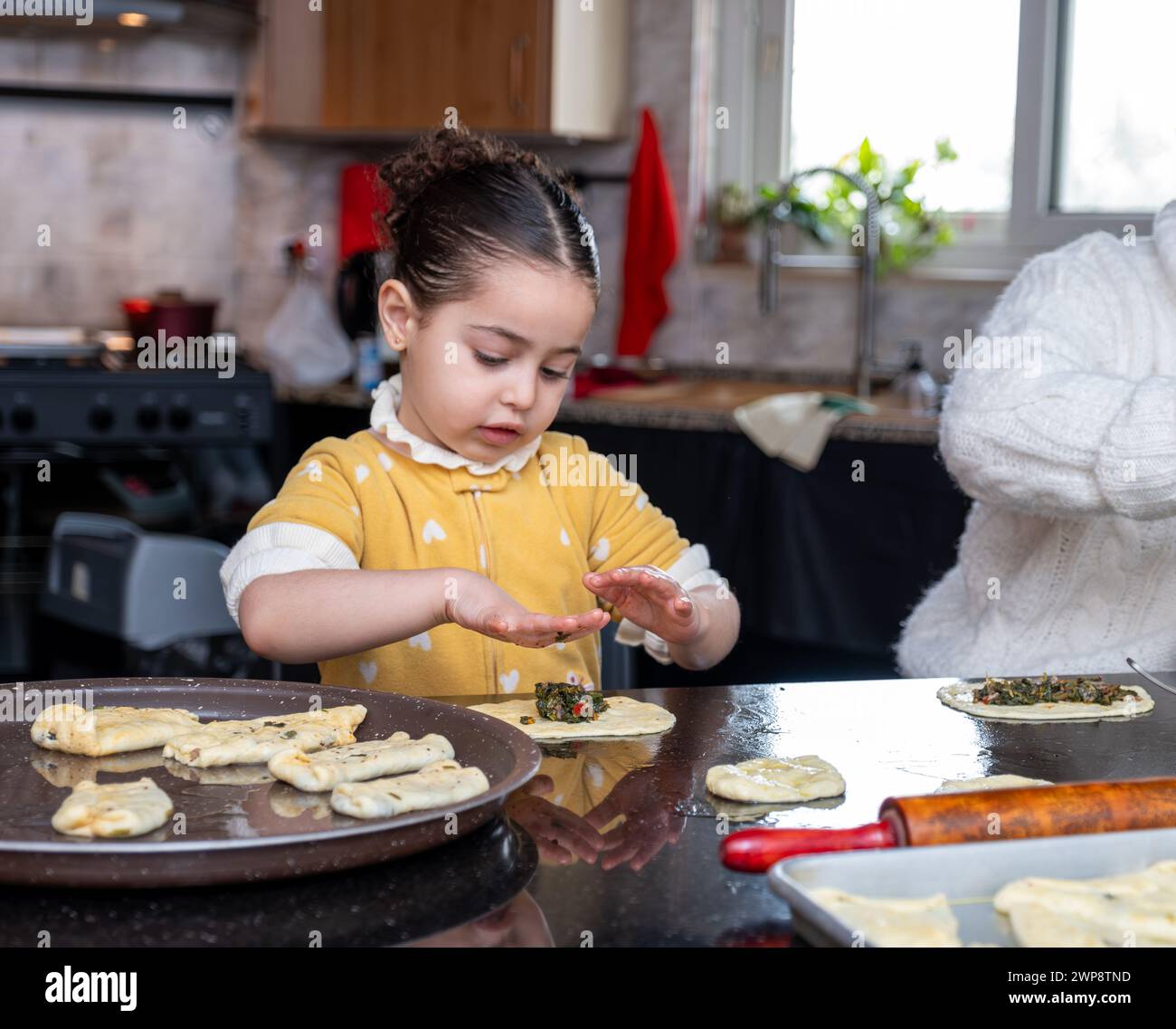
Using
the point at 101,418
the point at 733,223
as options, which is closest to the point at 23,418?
the point at 101,418

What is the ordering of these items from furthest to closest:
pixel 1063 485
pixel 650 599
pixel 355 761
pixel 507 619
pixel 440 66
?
pixel 440 66, pixel 1063 485, pixel 650 599, pixel 507 619, pixel 355 761

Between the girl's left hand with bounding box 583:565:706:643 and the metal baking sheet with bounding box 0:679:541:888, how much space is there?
150mm

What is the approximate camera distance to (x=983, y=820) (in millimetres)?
757

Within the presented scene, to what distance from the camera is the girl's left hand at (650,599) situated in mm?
1072

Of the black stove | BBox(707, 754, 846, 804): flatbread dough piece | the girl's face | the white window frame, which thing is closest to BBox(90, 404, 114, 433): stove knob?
the black stove

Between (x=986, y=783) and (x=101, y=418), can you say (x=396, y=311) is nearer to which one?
(x=986, y=783)

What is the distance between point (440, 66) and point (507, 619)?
2772mm

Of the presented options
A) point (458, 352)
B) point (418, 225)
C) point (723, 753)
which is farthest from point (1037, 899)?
point (418, 225)

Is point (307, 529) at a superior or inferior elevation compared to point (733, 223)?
inferior

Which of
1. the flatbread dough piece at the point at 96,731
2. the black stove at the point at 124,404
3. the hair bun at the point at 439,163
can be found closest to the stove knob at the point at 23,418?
the black stove at the point at 124,404

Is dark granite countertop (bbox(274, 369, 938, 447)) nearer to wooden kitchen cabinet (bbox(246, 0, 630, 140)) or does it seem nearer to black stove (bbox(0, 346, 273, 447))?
black stove (bbox(0, 346, 273, 447))

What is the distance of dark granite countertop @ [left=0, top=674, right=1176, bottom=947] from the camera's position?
27.8 inches

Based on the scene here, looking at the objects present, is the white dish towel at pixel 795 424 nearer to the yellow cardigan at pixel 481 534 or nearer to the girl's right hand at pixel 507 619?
the yellow cardigan at pixel 481 534

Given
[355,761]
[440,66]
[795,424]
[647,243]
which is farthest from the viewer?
[647,243]
